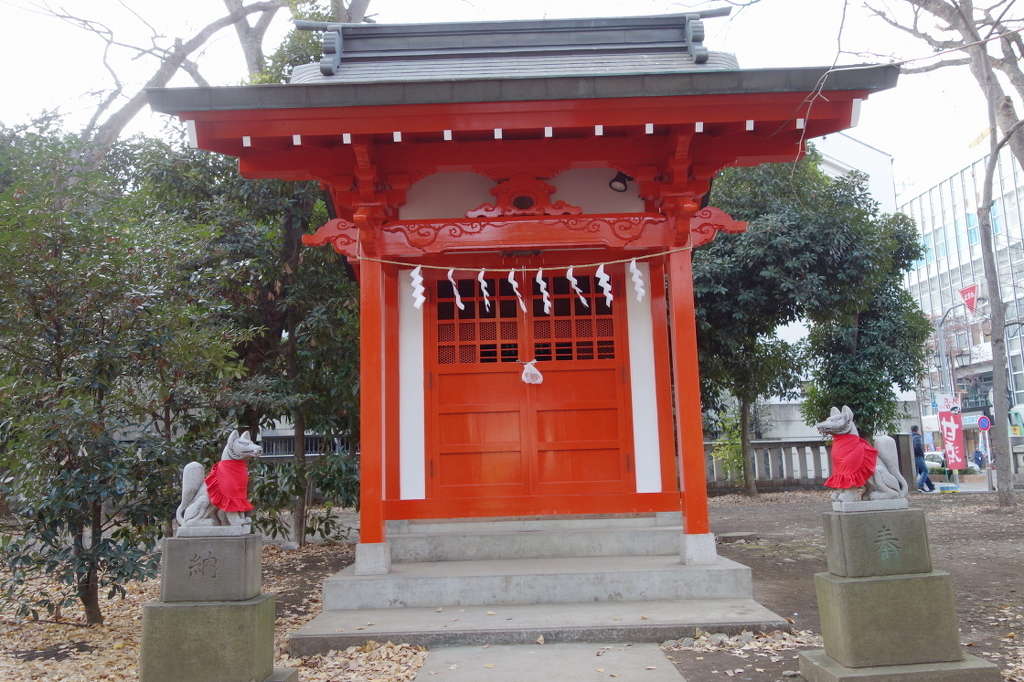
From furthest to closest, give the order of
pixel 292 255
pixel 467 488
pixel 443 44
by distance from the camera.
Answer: pixel 292 255
pixel 443 44
pixel 467 488

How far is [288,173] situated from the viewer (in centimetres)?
612

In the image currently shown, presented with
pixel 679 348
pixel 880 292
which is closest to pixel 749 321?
pixel 880 292

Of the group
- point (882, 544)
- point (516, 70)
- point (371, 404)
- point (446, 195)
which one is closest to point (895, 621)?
point (882, 544)

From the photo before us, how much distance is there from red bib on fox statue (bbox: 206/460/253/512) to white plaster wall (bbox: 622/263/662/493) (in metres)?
3.86

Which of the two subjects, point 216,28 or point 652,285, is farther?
point 216,28

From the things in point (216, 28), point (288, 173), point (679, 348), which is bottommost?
point (679, 348)

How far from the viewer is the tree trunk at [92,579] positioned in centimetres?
529

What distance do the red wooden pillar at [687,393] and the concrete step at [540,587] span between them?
429 mm

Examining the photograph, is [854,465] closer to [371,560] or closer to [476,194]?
[371,560]

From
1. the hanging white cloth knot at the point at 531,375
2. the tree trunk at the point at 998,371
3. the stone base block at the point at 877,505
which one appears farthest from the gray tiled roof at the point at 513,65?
the tree trunk at the point at 998,371

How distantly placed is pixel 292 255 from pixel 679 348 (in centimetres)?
542

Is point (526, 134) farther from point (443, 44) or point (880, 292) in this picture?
point (880, 292)

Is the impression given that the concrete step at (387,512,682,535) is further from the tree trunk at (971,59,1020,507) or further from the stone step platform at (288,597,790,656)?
the tree trunk at (971,59,1020,507)

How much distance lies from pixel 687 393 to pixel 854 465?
2.14 metres
